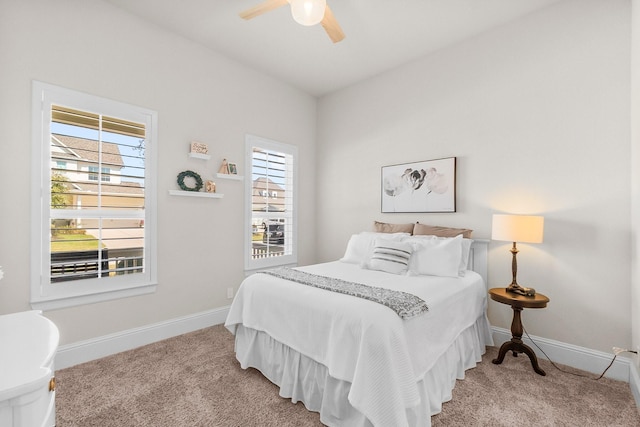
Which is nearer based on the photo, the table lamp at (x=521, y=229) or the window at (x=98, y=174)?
the table lamp at (x=521, y=229)

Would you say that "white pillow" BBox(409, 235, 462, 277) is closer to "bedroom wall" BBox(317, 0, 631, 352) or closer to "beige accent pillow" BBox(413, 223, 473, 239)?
"beige accent pillow" BBox(413, 223, 473, 239)

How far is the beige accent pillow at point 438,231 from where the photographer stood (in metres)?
2.97

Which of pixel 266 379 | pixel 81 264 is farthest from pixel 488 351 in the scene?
pixel 81 264

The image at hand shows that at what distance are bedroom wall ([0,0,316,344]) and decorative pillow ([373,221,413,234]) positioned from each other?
4.05 ft

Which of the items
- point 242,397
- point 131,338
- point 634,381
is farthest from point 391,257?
point 131,338

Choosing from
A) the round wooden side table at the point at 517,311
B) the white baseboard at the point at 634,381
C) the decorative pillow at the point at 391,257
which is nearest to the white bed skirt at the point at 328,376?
the round wooden side table at the point at 517,311

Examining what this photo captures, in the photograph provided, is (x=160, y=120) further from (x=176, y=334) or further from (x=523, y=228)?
(x=523, y=228)

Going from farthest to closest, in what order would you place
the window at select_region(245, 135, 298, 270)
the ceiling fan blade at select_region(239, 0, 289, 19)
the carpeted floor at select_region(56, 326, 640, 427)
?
1. the window at select_region(245, 135, 298, 270)
2. the ceiling fan blade at select_region(239, 0, 289, 19)
3. the carpeted floor at select_region(56, 326, 640, 427)

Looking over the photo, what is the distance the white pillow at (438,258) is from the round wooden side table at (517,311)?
37 centimetres

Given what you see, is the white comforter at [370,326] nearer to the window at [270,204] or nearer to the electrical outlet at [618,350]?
the electrical outlet at [618,350]

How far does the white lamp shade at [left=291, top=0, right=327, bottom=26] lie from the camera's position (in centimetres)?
188

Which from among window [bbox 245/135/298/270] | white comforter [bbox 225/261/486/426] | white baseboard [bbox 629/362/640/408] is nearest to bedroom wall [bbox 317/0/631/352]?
white baseboard [bbox 629/362/640/408]

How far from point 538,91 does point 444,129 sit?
85 cm

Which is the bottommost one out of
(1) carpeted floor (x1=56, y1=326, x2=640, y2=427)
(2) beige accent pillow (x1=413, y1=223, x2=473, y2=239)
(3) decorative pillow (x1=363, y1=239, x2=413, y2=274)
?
(1) carpeted floor (x1=56, y1=326, x2=640, y2=427)
